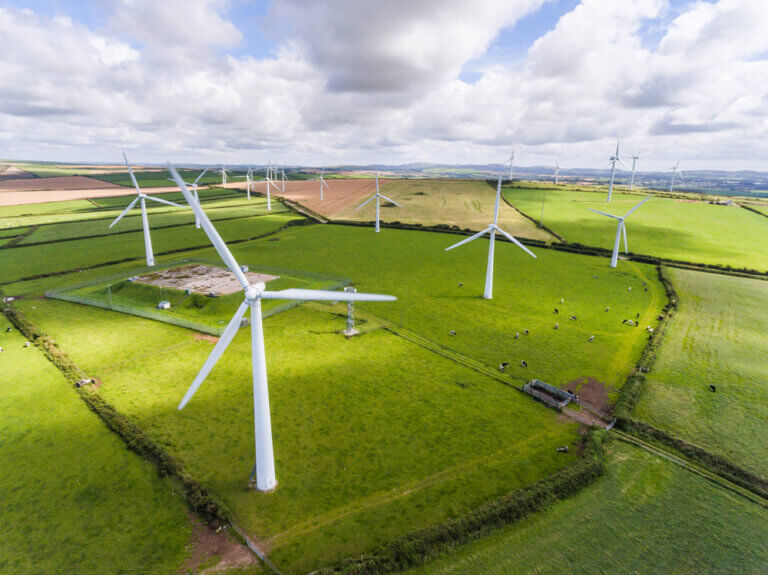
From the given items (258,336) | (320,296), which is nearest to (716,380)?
(320,296)

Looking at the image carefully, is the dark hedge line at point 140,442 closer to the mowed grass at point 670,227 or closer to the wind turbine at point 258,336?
the wind turbine at point 258,336

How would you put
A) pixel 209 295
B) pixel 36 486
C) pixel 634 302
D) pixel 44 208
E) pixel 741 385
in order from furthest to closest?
pixel 44 208, pixel 634 302, pixel 209 295, pixel 741 385, pixel 36 486

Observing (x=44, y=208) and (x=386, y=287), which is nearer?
(x=386, y=287)

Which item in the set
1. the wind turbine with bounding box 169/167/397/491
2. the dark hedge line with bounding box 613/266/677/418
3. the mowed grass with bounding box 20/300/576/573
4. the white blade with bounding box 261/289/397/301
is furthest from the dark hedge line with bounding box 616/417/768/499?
the wind turbine with bounding box 169/167/397/491

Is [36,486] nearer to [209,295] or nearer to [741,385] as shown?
[209,295]

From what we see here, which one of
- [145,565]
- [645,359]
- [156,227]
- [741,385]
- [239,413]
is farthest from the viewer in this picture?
[156,227]

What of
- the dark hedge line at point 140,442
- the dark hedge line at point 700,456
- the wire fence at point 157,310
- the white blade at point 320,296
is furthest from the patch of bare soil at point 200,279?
the dark hedge line at point 700,456

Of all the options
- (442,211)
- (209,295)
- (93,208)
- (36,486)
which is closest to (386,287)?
(209,295)
